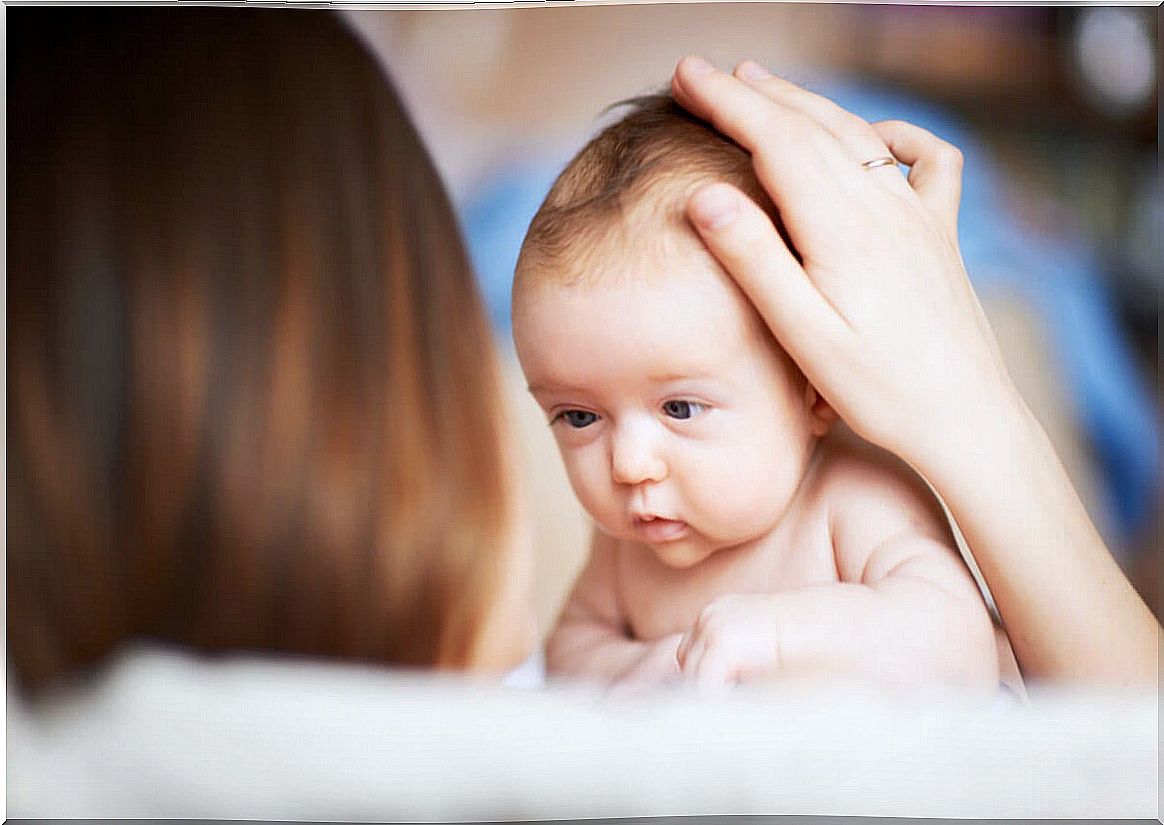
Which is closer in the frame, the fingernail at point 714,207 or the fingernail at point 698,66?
the fingernail at point 714,207

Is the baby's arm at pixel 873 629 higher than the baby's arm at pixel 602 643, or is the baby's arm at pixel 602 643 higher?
the baby's arm at pixel 873 629

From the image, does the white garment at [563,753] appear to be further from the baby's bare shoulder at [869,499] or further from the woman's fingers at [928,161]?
Result: the woman's fingers at [928,161]

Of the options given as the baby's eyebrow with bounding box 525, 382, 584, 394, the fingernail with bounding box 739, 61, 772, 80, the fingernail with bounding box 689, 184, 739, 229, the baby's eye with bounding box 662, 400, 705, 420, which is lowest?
the baby's eye with bounding box 662, 400, 705, 420

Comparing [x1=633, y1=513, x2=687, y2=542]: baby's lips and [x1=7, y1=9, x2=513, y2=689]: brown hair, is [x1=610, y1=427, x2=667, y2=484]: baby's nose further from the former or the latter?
[x1=7, y1=9, x2=513, y2=689]: brown hair

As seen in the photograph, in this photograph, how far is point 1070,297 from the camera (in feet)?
3.52

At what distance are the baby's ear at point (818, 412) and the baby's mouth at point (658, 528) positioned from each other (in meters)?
0.14

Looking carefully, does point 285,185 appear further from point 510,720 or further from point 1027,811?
point 1027,811

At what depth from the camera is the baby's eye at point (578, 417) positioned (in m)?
1.04

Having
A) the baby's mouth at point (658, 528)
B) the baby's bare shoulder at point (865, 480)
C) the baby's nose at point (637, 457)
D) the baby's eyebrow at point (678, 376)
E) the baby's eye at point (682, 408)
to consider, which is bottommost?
the baby's mouth at point (658, 528)

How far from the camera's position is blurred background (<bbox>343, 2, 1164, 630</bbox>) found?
1.07m

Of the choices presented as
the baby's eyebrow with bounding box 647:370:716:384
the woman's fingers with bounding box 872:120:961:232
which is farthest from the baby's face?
the woman's fingers with bounding box 872:120:961:232

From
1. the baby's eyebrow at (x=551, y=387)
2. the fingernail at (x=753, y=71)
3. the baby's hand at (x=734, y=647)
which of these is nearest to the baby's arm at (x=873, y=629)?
the baby's hand at (x=734, y=647)

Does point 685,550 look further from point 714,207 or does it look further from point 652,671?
point 714,207

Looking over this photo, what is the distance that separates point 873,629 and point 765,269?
31 cm
